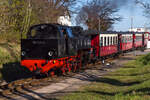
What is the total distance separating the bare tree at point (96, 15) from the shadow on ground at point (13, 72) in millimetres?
11150

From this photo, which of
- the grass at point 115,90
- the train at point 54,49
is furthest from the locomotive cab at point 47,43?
the grass at point 115,90

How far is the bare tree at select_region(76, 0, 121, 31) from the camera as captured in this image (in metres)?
28.9

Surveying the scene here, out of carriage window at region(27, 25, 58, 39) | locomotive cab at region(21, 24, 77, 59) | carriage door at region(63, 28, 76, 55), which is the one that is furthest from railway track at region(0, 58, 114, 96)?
carriage window at region(27, 25, 58, 39)

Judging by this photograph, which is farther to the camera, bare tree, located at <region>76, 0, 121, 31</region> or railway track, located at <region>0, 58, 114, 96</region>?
bare tree, located at <region>76, 0, 121, 31</region>

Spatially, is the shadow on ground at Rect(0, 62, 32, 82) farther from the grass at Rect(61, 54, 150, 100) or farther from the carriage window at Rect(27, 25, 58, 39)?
the grass at Rect(61, 54, 150, 100)

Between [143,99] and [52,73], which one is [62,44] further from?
[143,99]

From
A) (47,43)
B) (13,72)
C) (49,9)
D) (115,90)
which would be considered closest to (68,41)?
(47,43)

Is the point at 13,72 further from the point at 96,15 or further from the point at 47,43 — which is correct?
the point at 96,15

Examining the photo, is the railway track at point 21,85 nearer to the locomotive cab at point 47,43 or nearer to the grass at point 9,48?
the locomotive cab at point 47,43

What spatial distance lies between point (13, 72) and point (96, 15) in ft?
67.3

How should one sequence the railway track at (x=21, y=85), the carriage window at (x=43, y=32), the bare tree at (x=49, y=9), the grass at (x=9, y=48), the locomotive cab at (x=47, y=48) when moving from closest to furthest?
the railway track at (x=21, y=85) → the locomotive cab at (x=47, y=48) → the carriage window at (x=43, y=32) → the grass at (x=9, y=48) → the bare tree at (x=49, y=9)

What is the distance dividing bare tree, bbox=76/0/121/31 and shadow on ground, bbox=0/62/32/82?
11150 mm

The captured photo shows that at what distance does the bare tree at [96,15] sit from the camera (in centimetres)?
2890

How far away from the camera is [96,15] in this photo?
3403cm
